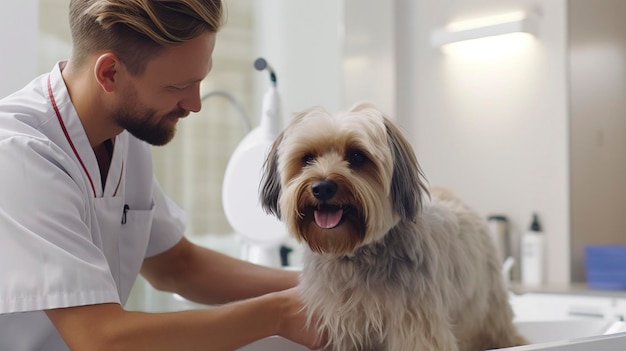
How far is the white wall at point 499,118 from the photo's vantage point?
2930 millimetres

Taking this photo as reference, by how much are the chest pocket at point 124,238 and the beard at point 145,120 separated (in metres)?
0.16

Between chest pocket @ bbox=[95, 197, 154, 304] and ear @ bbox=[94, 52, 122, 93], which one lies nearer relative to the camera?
ear @ bbox=[94, 52, 122, 93]

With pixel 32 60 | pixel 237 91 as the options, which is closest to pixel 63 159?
pixel 32 60

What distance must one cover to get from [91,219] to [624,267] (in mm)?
2107

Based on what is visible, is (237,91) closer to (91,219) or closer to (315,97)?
(315,97)

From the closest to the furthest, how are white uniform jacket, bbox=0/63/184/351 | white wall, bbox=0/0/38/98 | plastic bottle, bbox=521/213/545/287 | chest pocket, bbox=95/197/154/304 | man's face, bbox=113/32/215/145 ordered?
white uniform jacket, bbox=0/63/184/351
man's face, bbox=113/32/215/145
chest pocket, bbox=95/197/154/304
white wall, bbox=0/0/38/98
plastic bottle, bbox=521/213/545/287

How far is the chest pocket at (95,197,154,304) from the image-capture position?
155cm

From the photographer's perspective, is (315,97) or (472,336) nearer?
(472,336)

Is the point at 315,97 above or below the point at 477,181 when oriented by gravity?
above

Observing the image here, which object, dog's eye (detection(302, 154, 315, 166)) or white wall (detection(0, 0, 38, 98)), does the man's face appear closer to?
dog's eye (detection(302, 154, 315, 166))

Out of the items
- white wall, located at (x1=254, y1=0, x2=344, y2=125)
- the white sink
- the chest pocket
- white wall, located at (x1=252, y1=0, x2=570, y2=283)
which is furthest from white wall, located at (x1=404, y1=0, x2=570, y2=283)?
the chest pocket

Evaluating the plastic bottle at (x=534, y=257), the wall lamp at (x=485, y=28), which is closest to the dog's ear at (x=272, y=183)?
the plastic bottle at (x=534, y=257)

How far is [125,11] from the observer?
4.42 ft

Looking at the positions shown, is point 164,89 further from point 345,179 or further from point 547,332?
point 547,332
